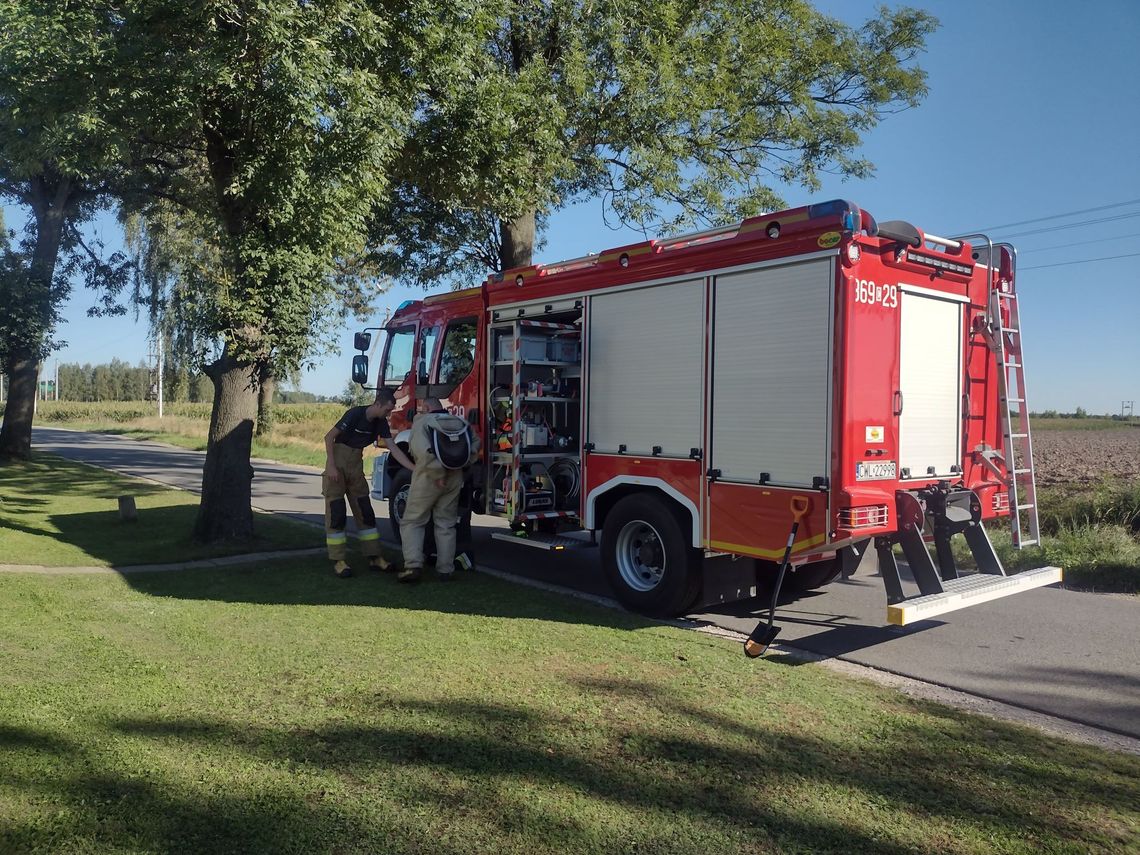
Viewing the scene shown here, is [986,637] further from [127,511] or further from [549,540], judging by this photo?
[127,511]

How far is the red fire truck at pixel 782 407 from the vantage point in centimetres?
573

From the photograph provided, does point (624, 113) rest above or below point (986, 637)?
above

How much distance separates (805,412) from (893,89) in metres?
11.6

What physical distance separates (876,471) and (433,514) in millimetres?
4088

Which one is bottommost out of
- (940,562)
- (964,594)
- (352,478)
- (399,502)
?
(964,594)

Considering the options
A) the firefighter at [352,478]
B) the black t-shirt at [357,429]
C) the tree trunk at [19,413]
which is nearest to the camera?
the firefighter at [352,478]

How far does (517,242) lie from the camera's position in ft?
44.9

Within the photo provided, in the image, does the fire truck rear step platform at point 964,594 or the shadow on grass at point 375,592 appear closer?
the fire truck rear step platform at point 964,594

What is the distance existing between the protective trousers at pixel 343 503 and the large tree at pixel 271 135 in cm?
147

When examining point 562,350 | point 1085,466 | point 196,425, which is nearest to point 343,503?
point 562,350

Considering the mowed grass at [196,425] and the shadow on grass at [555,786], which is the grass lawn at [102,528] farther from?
the mowed grass at [196,425]

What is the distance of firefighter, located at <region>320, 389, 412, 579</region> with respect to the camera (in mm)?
8195

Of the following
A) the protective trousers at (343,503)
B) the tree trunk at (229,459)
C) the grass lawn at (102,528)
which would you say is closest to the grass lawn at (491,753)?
the protective trousers at (343,503)

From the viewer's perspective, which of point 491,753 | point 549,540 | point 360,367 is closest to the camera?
point 491,753
